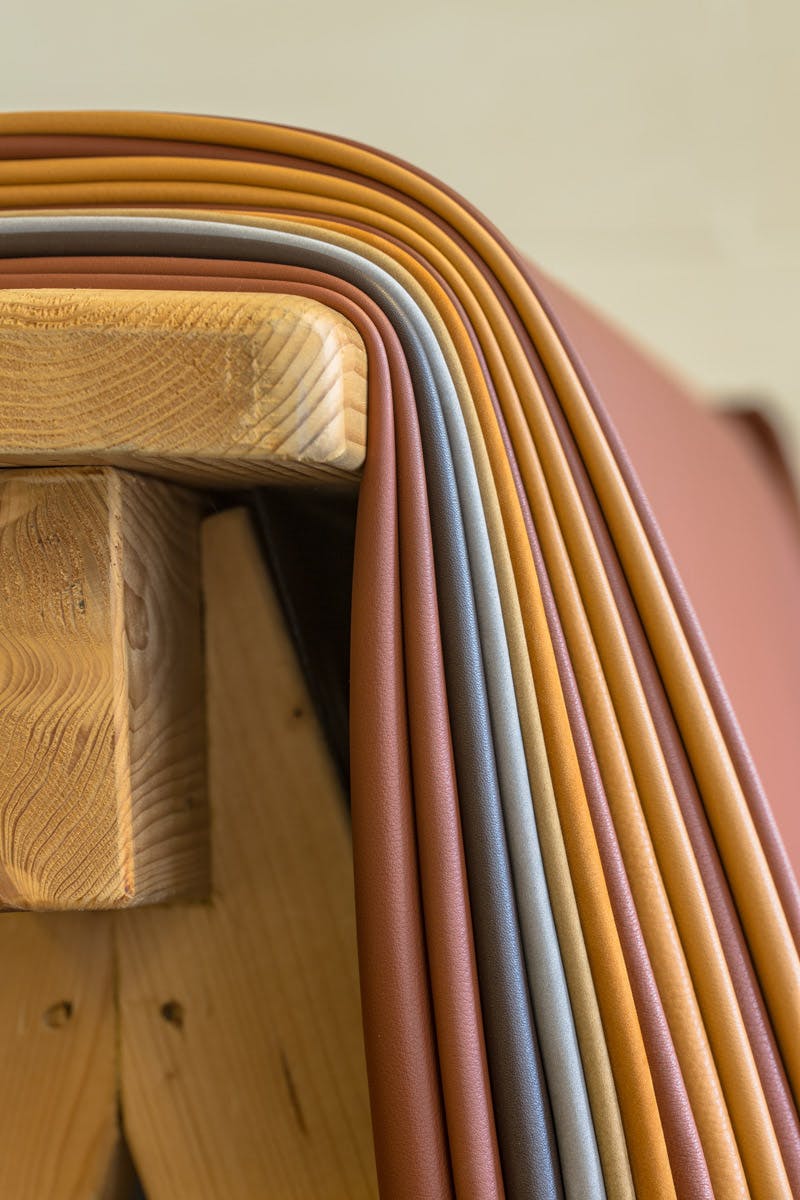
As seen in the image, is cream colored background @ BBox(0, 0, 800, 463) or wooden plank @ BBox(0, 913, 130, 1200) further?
cream colored background @ BBox(0, 0, 800, 463)

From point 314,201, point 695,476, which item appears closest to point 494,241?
point 314,201

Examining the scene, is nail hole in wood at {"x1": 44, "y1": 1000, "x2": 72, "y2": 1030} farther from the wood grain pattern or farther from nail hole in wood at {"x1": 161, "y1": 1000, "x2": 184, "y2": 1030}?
the wood grain pattern

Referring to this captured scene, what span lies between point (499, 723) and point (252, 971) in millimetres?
148

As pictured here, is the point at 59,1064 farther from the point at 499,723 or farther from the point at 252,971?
the point at 499,723

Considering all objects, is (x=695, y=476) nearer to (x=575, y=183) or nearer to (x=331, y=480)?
(x=331, y=480)

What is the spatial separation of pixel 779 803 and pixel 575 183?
80 centimetres

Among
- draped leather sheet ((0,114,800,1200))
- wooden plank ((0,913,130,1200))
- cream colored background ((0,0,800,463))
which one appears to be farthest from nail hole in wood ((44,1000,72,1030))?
cream colored background ((0,0,800,463))

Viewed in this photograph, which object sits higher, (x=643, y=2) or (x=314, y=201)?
(x=643, y=2)

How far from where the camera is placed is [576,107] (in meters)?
1.03

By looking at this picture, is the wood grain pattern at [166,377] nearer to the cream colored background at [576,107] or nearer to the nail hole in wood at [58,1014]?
the nail hole in wood at [58,1014]

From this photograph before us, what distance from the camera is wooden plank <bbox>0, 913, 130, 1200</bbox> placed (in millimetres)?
358

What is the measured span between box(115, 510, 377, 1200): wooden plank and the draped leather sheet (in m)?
0.10

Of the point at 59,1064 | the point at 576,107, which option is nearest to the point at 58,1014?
the point at 59,1064

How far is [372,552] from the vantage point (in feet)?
0.99
